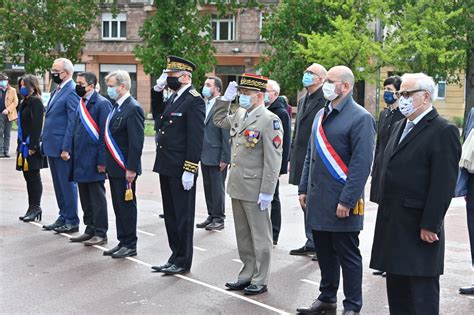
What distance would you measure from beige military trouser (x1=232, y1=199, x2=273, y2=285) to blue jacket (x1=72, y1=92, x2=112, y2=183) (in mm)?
2688

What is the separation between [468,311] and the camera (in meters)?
7.52

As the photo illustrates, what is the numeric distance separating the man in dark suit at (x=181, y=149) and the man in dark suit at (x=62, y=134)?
99.3 inches

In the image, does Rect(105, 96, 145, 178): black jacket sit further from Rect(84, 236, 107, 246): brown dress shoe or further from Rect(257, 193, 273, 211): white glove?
Rect(257, 193, 273, 211): white glove

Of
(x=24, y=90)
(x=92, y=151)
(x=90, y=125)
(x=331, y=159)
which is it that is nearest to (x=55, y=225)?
(x=92, y=151)

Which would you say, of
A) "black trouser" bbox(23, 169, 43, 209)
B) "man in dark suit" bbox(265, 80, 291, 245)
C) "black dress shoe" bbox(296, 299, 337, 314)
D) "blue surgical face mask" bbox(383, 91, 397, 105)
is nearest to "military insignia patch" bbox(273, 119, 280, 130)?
"black dress shoe" bbox(296, 299, 337, 314)

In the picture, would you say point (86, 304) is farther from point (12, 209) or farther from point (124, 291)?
point (12, 209)

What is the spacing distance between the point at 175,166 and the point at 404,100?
3360 millimetres

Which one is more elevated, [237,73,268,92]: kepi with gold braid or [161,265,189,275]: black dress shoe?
[237,73,268,92]: kepi with gold braid

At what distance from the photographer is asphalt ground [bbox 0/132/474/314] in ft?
24.6

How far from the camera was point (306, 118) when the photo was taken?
9625 mm

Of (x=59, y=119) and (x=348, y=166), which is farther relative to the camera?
(x=59, y=119)

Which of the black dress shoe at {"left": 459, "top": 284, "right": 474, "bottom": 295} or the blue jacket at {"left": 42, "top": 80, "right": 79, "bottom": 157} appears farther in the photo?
the blue jacket at {"left": 42, "top": 80, "right": 79, "bottom": 157}

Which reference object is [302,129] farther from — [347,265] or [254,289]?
[347,265]

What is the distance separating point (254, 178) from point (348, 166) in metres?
1.22
